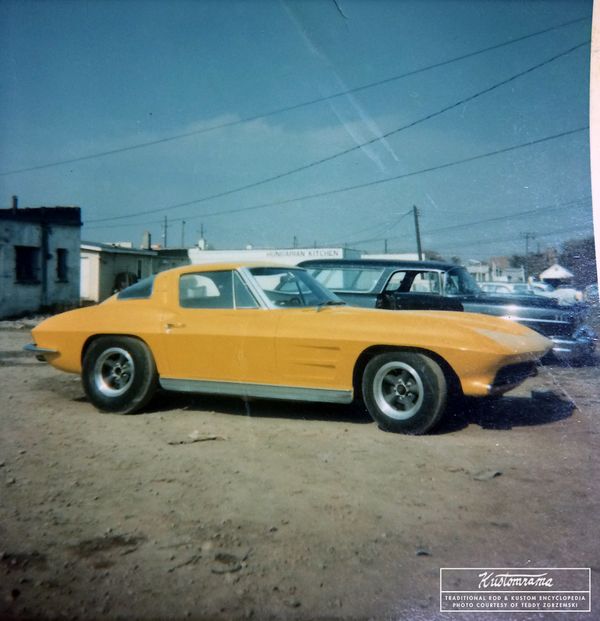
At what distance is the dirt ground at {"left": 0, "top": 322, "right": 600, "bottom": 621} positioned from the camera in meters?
1.82

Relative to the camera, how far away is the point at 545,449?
11.3 feet

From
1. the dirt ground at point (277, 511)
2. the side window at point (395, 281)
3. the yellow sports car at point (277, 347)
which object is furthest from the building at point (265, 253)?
the dirt ground at point (277, 511)

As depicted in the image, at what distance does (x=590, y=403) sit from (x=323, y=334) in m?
2.74

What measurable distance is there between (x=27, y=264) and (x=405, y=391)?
17.1m

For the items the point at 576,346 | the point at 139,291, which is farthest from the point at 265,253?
the point at 139,291

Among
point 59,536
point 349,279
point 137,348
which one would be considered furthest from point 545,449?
point 349,279

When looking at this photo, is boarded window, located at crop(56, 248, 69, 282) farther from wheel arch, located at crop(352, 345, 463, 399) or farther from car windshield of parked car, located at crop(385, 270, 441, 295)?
wheel arch, located at crop(352, 345, 463, 399)

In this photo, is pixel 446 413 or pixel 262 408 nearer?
pixel 446 413

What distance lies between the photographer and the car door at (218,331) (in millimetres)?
4070

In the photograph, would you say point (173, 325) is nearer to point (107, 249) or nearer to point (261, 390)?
point (261, 390)

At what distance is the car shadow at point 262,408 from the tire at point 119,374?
217mm

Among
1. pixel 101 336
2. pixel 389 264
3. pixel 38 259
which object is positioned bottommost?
pixel 101 336

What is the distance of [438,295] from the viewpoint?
690cm

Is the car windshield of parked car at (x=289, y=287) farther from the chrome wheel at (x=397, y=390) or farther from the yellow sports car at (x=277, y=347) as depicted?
the chrome wheel at (x=397, y=390)
